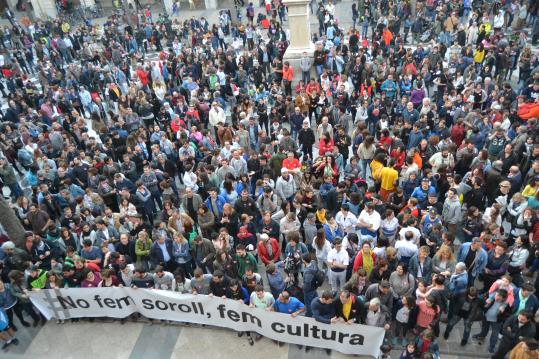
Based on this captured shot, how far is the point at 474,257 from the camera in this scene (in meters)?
6.97

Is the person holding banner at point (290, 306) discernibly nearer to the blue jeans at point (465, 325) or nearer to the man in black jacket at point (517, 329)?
the blue jeans at point (465, 325)

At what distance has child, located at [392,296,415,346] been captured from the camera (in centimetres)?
625

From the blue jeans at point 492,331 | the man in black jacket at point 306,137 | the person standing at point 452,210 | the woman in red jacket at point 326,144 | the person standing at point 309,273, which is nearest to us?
the blue jeans at point 492,331

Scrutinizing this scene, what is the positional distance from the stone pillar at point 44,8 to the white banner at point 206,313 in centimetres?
3290

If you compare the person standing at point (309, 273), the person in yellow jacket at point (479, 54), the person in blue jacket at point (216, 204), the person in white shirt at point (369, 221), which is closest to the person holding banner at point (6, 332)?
the person in blue jacket at point (216, 204)

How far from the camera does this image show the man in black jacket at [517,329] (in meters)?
5.80

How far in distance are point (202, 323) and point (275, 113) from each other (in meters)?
6.52

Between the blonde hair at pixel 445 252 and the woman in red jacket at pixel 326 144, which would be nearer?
the blonde hair at pixel 445 252

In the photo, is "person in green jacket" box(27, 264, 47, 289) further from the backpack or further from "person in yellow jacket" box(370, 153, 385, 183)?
"person in yellow jacket" box(370, 153, 385, 183)

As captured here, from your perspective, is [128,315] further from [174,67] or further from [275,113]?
[174,67]

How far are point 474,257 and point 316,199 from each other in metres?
3.02

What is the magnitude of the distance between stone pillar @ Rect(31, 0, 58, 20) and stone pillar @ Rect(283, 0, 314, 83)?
88.6ft

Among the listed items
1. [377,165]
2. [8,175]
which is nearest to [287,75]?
[377,165]

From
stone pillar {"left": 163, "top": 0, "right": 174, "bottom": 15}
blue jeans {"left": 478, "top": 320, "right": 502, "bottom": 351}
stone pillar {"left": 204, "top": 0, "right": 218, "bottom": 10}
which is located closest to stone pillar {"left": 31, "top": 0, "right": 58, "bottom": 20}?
stone pillar {"left": 163, "top": 0, "right": 174, "bottom": 15}
